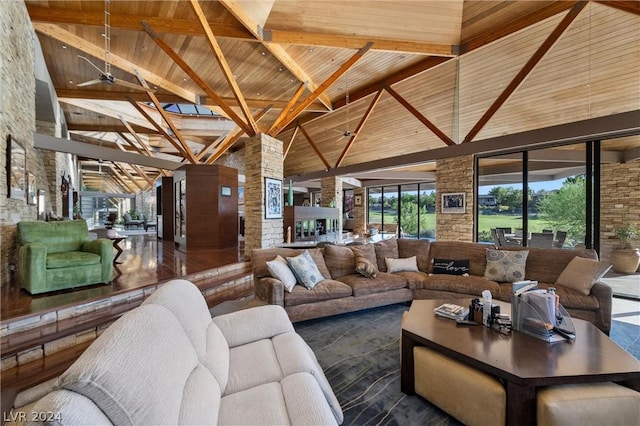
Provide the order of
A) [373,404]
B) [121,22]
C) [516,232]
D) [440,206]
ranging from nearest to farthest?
[373,404], [121,22], [516,232], [440,206]

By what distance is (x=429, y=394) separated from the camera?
6.44ft

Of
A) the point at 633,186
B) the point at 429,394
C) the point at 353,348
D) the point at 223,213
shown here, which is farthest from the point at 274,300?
the point at 633,186

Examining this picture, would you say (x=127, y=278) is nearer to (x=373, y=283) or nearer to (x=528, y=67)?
(x=373, y=283)

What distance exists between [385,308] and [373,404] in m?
1.90

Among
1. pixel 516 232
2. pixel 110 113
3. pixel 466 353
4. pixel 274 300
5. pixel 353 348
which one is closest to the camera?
pixel 466 353

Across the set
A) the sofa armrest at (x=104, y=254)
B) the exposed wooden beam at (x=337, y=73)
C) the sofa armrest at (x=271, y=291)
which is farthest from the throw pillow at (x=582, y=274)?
the sofa armrest at (x=104, y=254)

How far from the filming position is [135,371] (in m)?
Result: 0.85

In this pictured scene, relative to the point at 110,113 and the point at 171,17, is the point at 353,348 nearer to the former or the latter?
the point at 171,17

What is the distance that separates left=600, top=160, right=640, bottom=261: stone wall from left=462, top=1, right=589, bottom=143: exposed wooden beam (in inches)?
81.9

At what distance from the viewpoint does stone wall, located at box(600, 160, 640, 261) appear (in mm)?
4551

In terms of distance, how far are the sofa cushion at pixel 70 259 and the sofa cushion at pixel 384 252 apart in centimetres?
392

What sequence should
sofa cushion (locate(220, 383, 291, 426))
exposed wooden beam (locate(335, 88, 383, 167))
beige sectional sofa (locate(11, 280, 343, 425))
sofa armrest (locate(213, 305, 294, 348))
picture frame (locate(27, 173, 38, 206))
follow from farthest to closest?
1. exposed wooden beam (locate(335, 88, 383, 167))
2. picture frame (locate(27, 173, 38, 206))
3. sofa armrest (locate(213, 305, 294, 348))
4. sofa cushion (locate(220, 383, 291, 426))
5. beige sectional sofa (locate(11, 280, 343, 425))

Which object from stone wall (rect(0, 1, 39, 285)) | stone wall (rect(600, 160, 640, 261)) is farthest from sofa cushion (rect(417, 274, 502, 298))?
stone wall (rect(0, 1, 39, 285))

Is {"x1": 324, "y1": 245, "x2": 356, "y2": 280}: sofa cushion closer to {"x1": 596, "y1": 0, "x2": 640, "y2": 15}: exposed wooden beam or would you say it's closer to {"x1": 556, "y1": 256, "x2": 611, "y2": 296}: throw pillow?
{"x1": 556, "y1": 256, "x2": 611, "y2": 296}: throw pillow
